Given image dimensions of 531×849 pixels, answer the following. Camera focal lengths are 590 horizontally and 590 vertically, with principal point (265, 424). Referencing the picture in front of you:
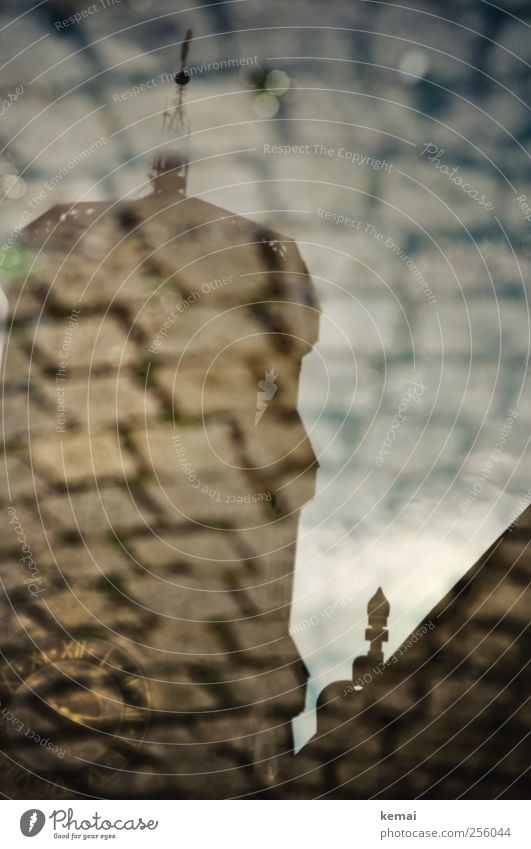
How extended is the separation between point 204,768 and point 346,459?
45cm

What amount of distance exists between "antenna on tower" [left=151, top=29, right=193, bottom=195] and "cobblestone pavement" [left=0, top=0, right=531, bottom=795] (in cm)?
1

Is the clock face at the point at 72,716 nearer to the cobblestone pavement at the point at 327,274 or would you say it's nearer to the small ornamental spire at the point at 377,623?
the cobblestone pavement at the point at 327,274

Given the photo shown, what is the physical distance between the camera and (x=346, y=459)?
31.2 inches

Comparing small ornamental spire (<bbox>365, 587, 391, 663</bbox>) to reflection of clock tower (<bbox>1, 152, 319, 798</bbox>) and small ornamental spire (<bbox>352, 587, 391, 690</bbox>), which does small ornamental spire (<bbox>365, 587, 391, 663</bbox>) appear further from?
reflection of clock tower (<bbox>1, 152, 319, 798</bbox>)

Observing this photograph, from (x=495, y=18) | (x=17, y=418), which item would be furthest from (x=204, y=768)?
(x=495, y=18)

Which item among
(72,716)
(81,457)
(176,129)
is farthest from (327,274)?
(72,716)

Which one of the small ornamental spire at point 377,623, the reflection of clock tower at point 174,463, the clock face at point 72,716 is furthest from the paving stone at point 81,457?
the small ornamental spire at point 377,623

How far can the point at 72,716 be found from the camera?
0.79 meters

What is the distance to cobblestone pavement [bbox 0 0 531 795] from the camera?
2.57 ft

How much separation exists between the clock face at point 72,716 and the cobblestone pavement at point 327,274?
0.16 ft

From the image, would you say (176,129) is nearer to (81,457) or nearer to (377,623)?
(81,457)

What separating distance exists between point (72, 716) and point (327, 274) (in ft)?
2.26

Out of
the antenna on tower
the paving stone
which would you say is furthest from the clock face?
the antenna on tower

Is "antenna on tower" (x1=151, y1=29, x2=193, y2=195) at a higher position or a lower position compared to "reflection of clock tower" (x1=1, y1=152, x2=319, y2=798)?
higher
